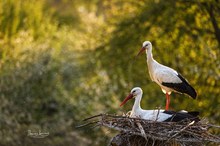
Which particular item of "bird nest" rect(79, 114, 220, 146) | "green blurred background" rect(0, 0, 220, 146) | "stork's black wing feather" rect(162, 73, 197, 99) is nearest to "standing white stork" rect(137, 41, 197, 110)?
"stork's black wing feather" rect(162, 73, 197, 99)

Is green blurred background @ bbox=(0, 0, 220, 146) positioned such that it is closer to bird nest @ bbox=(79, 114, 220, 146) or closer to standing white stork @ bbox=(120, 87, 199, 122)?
standing white stork @ bbox=(120, 87, 199, 122)

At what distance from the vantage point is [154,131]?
36.9 feet

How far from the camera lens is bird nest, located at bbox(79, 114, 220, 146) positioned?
1113cm

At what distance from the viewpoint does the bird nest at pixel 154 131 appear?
36.5 feet

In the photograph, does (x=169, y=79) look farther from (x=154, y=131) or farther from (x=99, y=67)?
(x=99, y=67)

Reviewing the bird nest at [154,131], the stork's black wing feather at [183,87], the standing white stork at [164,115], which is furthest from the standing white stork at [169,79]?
the bird nest at [154,131]

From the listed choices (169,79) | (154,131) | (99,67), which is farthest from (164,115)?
(99,67)

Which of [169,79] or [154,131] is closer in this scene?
[154,131]

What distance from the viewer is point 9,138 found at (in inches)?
816

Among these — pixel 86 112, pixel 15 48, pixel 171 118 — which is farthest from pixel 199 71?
pixel 171 118

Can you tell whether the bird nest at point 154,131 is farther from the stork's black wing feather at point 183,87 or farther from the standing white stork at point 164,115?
the stork's black wing feather at point 183,87

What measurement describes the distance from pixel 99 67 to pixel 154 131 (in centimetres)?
1260

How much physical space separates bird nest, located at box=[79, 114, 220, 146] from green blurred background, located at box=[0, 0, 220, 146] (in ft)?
29.5

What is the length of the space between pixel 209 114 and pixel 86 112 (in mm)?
3983
